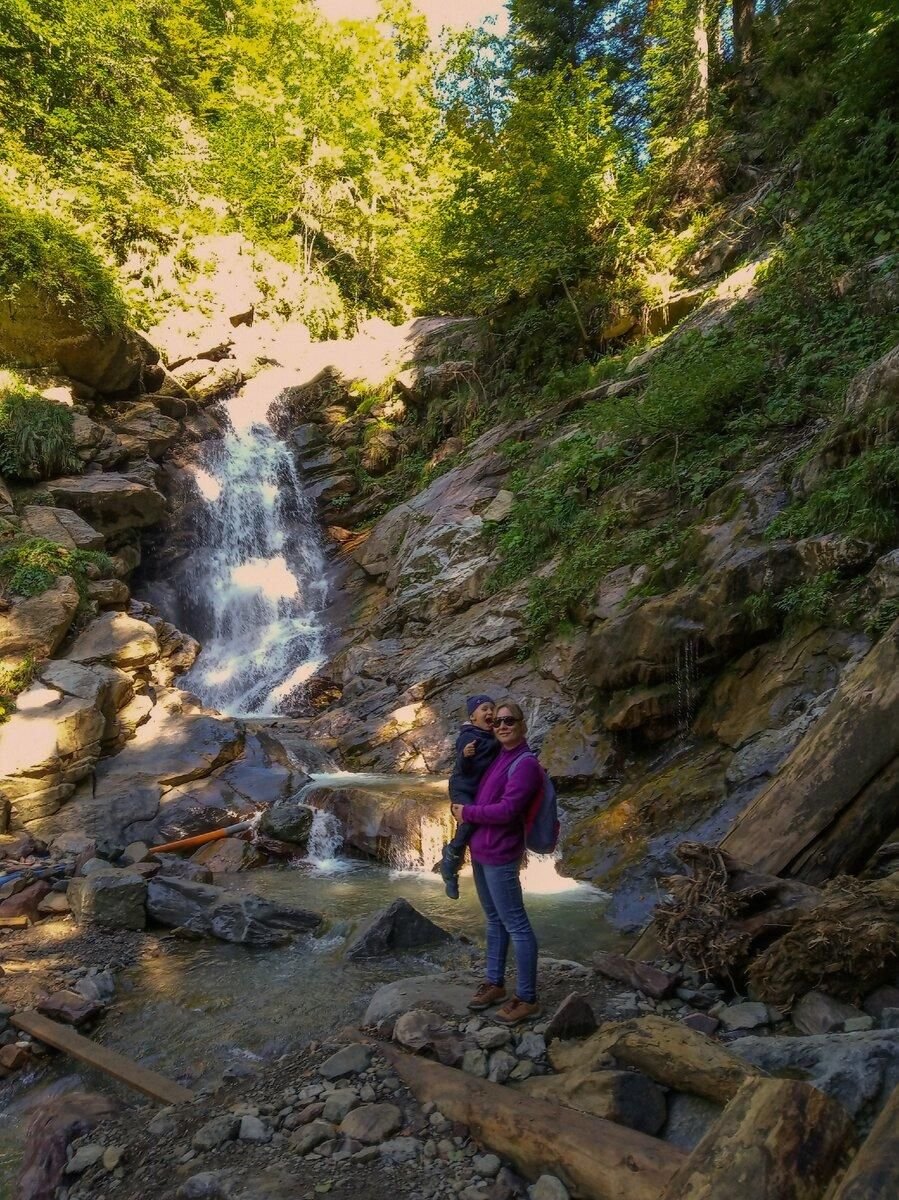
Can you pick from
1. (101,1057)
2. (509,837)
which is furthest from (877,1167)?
(101,1057)

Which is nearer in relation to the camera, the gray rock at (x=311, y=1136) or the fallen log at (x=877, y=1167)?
the fallen log at (x=877, y=1167)

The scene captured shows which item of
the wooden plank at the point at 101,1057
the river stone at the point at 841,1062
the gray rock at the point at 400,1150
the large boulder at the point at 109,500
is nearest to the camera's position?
the river stone at the point at 841,1062

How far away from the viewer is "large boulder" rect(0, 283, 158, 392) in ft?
49.9

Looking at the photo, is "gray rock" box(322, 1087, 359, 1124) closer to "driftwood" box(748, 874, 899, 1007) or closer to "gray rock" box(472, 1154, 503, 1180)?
"gray rock" box(472, 1154, 503, 1180)

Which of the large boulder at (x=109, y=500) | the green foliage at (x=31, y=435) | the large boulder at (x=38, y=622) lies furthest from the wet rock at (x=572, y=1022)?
the green foliage at (x=31, y=435)

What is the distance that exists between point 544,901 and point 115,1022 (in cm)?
380

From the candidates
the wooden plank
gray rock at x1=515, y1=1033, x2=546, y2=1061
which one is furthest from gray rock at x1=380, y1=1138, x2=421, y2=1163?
the wooden plank

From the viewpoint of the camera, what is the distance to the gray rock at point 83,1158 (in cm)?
334

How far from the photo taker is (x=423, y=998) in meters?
4.33

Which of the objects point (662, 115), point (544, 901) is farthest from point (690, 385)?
point (662, 115)

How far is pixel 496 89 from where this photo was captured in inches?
925

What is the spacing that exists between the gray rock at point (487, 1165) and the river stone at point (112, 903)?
16.1ft

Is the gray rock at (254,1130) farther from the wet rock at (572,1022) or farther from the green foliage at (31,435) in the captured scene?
the green foliage at (31,435)

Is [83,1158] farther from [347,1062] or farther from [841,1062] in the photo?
[841,1062]
